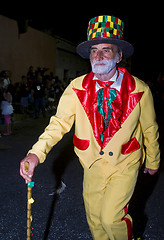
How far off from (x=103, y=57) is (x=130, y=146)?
784mm

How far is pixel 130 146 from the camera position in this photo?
2.45m

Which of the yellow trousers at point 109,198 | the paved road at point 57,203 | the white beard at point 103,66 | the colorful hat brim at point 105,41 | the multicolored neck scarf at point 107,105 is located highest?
the colorful hat brim at point 105,41

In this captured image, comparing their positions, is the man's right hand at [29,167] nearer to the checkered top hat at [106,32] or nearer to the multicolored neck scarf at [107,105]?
the multicolored neck scarf at [107,105]

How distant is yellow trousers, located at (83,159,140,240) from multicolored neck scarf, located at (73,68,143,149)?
257mm

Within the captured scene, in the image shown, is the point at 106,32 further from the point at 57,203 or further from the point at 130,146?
the point at 57,203

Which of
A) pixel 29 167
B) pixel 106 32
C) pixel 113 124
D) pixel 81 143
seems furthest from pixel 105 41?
pixel 29 167

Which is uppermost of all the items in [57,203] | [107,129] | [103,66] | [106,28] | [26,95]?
[106,28]

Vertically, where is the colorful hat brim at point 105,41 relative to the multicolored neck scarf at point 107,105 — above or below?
above

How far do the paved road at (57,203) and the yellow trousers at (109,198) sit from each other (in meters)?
0.81

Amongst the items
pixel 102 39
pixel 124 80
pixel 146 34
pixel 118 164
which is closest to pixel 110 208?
pixel 118 164

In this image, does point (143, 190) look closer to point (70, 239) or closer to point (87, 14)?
point (70, 239)

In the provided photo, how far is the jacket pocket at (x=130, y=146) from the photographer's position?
242cm

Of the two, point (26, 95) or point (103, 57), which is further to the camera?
point (26, 95)

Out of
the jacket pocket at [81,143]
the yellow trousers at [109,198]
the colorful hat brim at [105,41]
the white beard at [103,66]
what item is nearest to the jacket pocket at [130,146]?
the yellow trousers at [109,198]
